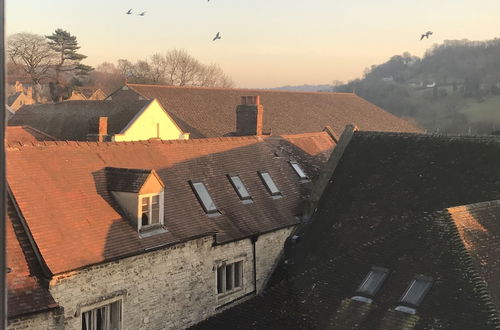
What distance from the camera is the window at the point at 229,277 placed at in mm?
15789

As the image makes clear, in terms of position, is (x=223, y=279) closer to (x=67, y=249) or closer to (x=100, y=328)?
(x=100, y=328)

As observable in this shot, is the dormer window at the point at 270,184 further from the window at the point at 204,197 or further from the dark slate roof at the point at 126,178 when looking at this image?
the dark slate roof at the point at 126,178

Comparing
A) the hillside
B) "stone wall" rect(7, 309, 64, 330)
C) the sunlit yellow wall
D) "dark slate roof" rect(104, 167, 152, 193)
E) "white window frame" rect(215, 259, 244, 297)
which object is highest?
the hillside

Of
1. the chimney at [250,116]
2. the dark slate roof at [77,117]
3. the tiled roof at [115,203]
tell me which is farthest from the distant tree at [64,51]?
the tiled roof at [115,203]

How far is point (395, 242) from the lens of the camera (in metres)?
14.4

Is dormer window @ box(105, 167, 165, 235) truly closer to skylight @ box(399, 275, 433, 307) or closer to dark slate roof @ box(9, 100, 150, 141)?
skylight @ box(399, 275, 433, 307)

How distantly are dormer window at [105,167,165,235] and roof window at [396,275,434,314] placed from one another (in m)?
6.59

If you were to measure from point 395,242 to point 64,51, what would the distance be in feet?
182

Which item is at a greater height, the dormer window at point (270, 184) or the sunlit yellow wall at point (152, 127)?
the sunlit yellow wall at point (152, 127)

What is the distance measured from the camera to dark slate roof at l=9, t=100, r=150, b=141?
32906mm

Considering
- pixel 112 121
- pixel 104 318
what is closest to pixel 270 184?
pixel 104 318

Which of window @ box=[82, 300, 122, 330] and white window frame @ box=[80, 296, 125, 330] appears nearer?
white window frame @ box=[80, 296, 125, 330]

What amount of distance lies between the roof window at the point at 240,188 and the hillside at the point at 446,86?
63424 mm

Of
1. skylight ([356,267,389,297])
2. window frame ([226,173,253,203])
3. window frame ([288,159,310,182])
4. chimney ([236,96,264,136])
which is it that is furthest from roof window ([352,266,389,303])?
chimney ([236,96,264,136])
